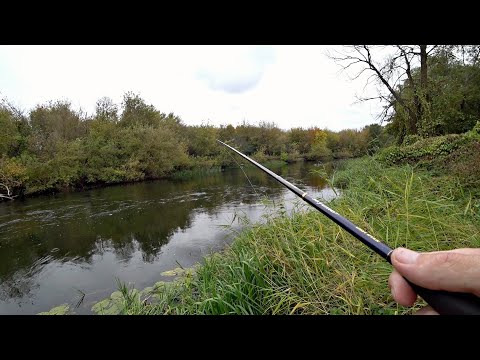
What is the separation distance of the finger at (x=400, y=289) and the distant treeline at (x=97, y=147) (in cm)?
884

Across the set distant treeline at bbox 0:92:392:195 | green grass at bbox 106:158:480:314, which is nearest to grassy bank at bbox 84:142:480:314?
green grass at bbox 106:158:480:314

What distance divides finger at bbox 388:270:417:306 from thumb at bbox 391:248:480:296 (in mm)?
49

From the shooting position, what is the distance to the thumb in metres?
0.59

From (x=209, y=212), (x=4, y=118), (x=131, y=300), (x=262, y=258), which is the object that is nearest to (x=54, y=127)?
(x=4, y=118)

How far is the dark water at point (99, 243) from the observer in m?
4.67

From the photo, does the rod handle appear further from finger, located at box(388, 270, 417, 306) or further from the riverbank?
the riverbank

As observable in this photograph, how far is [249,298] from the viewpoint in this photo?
238 cm

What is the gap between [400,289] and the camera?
0.76 m

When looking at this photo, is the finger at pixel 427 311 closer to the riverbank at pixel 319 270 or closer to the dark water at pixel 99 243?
the riverbank at pixel 319 270
